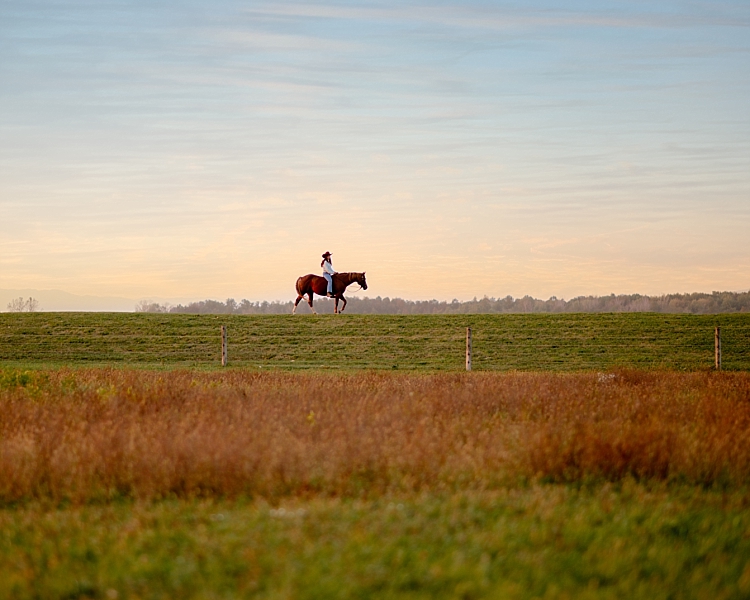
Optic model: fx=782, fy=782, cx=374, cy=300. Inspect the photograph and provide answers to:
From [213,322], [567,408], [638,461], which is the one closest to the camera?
[638,461]

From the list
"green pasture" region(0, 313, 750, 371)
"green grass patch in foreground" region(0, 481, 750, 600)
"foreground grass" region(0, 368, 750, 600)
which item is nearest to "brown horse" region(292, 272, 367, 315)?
"green pasture" region(0, 313, 750, 371)

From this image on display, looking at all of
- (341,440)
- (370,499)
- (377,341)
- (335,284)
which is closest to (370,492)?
(370,499)

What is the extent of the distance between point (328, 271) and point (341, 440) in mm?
35210

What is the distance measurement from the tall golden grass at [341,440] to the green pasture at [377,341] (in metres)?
14.6

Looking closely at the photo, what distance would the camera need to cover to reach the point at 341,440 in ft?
30.6

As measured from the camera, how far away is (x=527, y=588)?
5.51 metres

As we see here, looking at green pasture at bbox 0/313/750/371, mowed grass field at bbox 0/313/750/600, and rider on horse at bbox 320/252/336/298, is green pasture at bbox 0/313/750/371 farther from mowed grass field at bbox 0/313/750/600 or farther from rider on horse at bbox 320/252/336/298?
mowed grass field at bbox 0/313/750/600

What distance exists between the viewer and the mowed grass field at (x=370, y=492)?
568 centimetres

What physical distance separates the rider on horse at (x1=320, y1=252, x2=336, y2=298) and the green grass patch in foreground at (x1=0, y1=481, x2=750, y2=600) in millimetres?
36504

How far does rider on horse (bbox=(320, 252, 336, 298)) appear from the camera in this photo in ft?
145

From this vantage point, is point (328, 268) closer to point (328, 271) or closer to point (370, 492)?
point (328, 271)

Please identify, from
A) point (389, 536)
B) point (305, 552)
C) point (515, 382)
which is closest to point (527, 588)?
point (389, 536)

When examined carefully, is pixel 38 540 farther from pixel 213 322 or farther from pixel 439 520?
pixel 213 322

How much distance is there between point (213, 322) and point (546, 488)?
3233 cm
